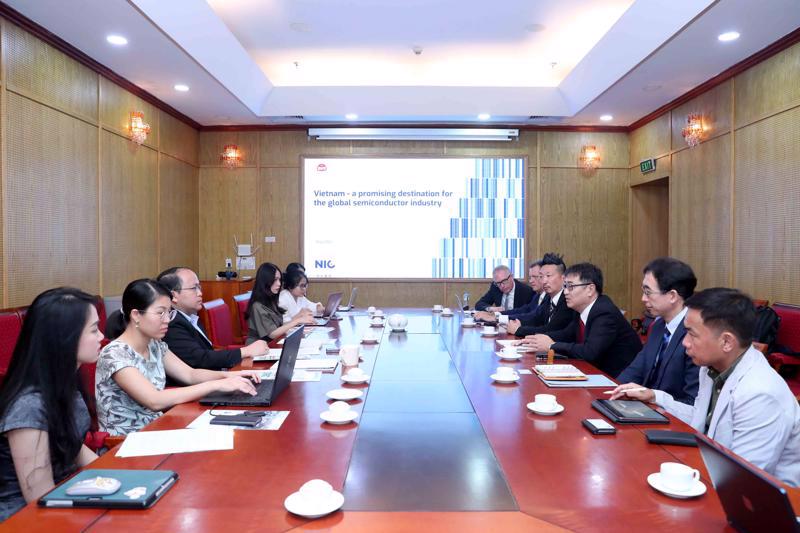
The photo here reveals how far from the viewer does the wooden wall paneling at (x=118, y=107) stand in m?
5.80

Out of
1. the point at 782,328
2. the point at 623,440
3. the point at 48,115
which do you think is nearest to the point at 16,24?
the point at 48,115

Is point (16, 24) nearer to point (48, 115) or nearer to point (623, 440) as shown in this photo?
point (48, 115)

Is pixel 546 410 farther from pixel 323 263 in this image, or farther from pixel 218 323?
pixel 323 263

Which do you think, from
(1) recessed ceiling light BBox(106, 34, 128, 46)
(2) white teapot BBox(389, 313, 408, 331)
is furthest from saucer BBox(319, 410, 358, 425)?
(1) recessed ceiling light BBox(106, 34, 128, 46)

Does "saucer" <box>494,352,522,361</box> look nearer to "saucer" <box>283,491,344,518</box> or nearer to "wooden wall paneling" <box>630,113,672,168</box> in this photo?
"saucer" <box>283,491,344,518</box>

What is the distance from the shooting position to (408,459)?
5.49ft

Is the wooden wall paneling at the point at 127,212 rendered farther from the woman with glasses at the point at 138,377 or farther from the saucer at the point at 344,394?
the saucer at the point at 344,394

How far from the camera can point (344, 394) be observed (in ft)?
7.60

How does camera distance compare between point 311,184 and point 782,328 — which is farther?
point 311,184

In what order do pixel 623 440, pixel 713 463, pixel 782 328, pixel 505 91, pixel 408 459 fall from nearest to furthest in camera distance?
pixel 713 463
pixel 408 459
pixel 623 440
pixel 782 328
pixel 505 91

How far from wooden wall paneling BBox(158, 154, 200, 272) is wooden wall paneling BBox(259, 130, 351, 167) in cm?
103

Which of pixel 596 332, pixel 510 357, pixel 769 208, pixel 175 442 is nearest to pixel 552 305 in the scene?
pixel 596 332

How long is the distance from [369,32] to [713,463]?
579cm

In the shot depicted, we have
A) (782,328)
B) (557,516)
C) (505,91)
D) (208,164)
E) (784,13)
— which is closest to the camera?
(557,516)
